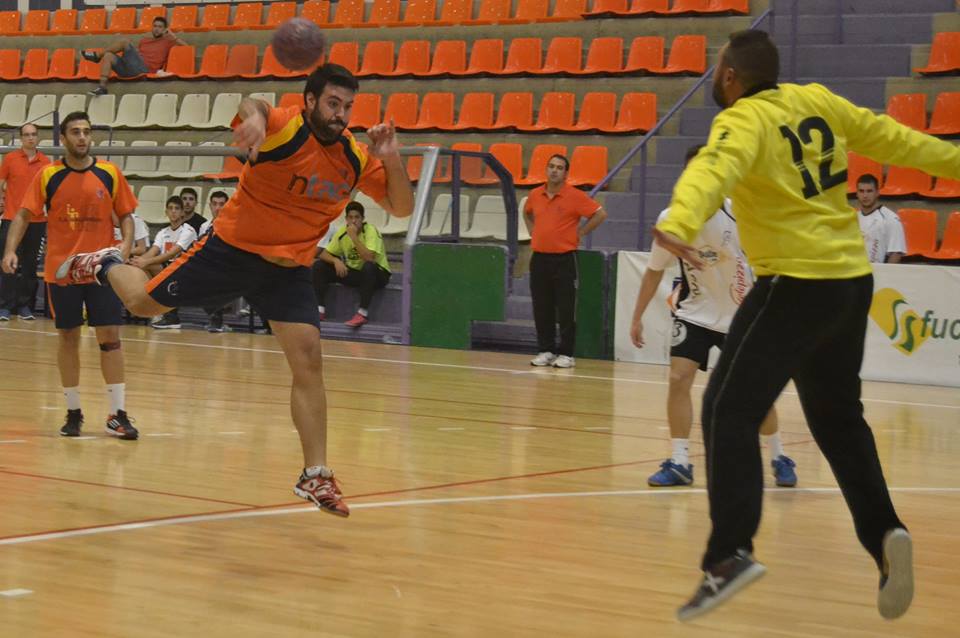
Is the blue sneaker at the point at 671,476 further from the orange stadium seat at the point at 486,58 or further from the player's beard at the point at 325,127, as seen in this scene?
the orange stadium seat at the point at 486,58

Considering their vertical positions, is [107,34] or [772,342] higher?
[107,34]

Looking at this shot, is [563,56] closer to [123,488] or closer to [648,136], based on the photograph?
[648,136]

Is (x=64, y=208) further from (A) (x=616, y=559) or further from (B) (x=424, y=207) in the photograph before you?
(B) (x=424, y=207)

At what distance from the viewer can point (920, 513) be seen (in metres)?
6.75

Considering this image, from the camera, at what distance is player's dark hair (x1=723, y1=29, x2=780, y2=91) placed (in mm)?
4465

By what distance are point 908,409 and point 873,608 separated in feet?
22.9

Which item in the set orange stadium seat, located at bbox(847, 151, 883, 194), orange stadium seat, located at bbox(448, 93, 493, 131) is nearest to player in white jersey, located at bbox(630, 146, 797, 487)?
orange stadium seat, located at bbox(847, 151, 883, 194)

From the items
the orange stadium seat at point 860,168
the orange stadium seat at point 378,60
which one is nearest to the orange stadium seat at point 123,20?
the orange stadium seat at point 378,60

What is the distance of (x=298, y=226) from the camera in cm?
634

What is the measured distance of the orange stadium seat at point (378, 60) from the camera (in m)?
20.8

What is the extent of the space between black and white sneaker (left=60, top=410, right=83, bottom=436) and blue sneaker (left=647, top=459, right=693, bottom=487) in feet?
11.5

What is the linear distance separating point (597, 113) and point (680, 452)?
1122 centimetres

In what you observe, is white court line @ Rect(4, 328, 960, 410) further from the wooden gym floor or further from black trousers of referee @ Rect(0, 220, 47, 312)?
black trousers of referee @ Rect(0, 220, 47, 312)

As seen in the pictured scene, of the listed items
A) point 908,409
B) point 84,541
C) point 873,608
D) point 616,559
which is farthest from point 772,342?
point 908,409
